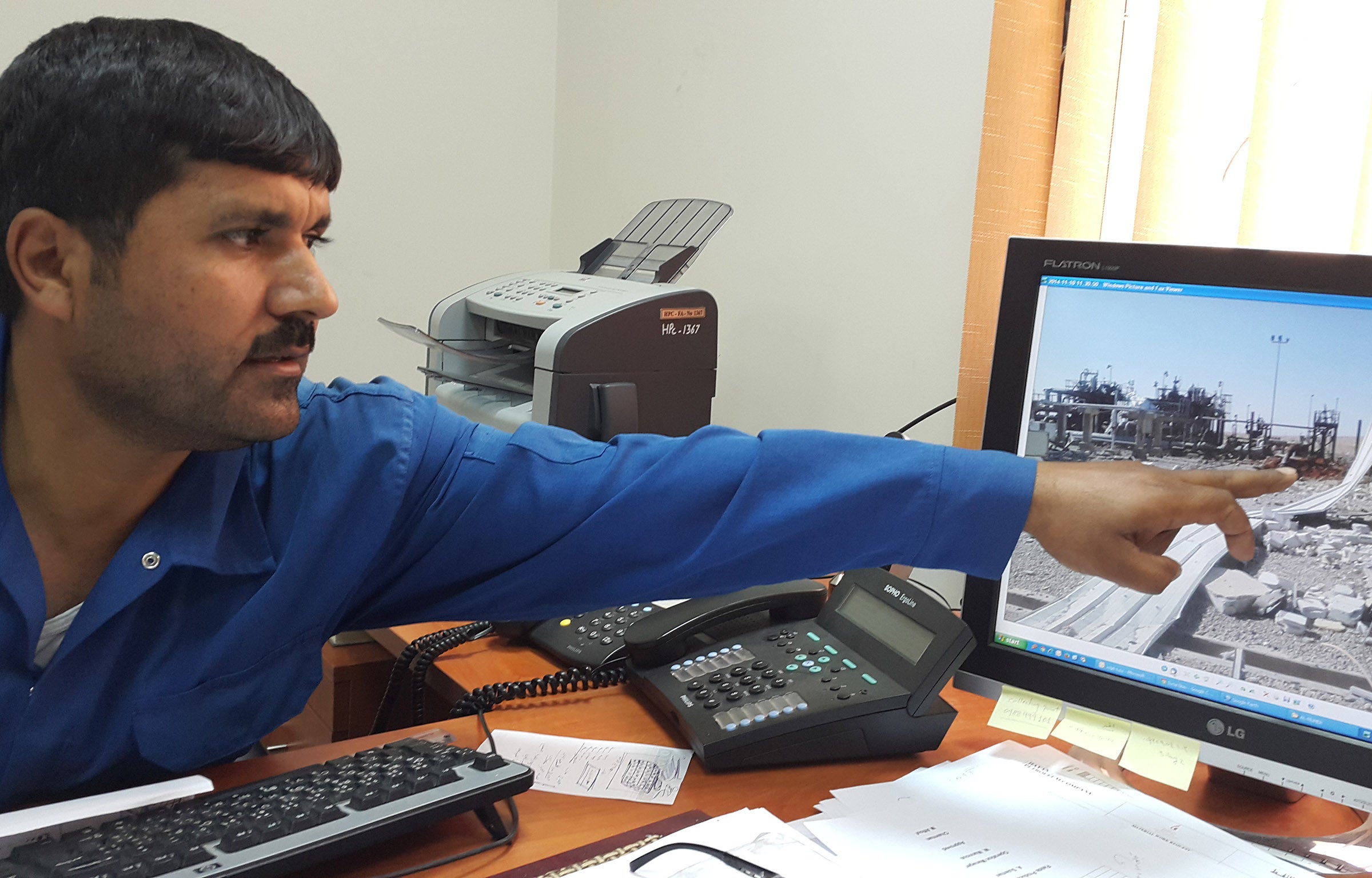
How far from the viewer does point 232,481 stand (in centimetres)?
82

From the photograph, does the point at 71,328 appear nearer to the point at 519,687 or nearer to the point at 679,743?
the point at 519,687

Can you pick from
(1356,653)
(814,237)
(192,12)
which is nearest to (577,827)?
(1356,653)

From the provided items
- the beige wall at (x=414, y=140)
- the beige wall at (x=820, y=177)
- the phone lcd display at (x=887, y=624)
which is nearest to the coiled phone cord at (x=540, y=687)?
the phone lcd display at (x=887, y=624)

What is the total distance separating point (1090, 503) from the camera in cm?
71

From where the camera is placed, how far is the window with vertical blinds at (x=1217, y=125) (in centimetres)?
107

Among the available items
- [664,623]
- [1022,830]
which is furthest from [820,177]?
[1022,830]

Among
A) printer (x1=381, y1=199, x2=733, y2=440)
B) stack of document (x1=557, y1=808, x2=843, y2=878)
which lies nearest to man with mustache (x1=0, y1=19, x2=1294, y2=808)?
stack of document (x1=557, y1=808, x2=843, y2=878)

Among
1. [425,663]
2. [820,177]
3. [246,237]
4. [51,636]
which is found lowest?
[425,663]

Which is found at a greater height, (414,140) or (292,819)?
(414,140)

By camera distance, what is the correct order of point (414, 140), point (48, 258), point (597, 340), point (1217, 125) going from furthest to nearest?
point (414, 140)
point (597, 340)
point (1217, 125)
point (48, 258)

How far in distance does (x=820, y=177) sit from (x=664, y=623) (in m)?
1.01

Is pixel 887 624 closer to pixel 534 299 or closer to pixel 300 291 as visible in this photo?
pixel 300 291

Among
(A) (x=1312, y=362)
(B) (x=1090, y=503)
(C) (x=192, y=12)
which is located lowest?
(B) (x=1090, y=503)

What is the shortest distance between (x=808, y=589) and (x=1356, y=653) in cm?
46
